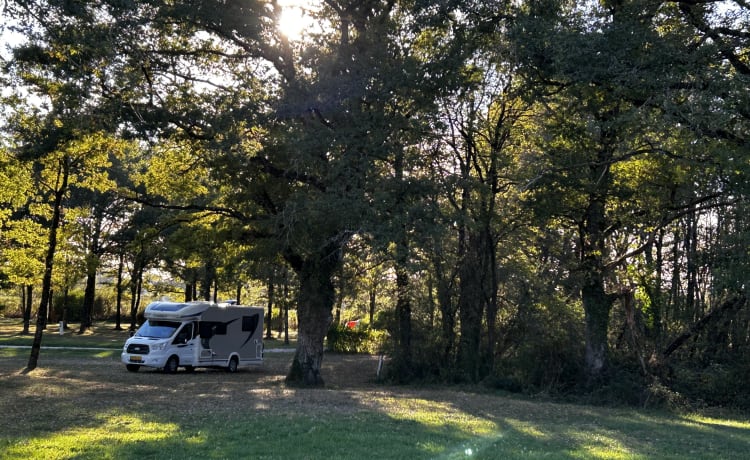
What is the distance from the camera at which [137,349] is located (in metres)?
23.4

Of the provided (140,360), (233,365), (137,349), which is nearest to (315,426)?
(140,360)

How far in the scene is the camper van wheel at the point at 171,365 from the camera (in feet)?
78.3

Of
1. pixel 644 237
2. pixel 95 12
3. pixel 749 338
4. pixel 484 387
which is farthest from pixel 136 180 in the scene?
pixel 749 338

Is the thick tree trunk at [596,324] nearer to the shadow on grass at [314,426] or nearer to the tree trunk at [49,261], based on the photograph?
the shadow on grass at [314,426]

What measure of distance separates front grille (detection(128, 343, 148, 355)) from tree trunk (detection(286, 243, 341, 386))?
21.2 feet

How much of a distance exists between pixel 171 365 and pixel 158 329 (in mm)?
1479

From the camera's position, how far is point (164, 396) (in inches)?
593

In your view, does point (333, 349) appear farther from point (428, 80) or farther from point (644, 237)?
point (428, 80)

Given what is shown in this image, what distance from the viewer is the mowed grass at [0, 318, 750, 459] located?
28.5 ft

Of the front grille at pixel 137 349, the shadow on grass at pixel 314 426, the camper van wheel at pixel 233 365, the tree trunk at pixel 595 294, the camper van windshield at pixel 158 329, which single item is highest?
the tree trunk at pixel 595 294

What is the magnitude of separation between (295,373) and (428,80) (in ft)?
32.0

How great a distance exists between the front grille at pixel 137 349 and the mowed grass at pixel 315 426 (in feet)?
14.7

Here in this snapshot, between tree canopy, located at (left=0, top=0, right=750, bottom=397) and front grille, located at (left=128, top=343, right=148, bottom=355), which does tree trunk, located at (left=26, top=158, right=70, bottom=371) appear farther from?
front grille, located at (left=128, top=343, right=148, bottom=355)

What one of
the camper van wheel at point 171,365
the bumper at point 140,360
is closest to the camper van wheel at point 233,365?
the camper van wheel at point 171,365
